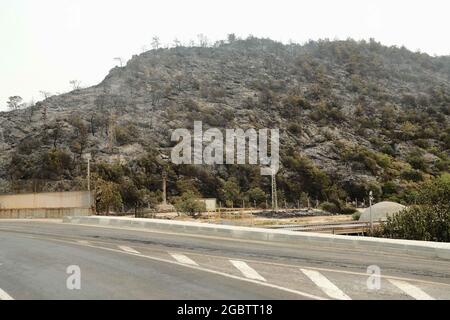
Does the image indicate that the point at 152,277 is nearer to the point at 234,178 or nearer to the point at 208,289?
the point at 208,289

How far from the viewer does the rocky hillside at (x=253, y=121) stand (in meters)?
83.6

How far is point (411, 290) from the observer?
840cm

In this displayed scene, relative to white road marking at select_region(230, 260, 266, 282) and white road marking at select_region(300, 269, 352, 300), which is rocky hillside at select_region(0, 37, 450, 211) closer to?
white road marking at select_region(230, 260, 266, 282)

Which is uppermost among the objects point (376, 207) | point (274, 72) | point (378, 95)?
point (274, 72)

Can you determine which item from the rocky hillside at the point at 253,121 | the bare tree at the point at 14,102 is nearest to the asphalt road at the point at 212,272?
the rocky hillside at the point at 253,121

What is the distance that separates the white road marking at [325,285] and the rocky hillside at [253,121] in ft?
140

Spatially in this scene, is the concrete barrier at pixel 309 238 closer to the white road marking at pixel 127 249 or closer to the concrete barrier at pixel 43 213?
the white road marking at pixel 127 249

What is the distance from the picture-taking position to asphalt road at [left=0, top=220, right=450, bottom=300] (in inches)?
315

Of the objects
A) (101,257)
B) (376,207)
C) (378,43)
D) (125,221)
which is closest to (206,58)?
(378,43)

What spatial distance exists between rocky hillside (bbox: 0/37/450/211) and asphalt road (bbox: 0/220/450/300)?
37.5 meters

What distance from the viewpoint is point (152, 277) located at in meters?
9.38

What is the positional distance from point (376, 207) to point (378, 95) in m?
96.1

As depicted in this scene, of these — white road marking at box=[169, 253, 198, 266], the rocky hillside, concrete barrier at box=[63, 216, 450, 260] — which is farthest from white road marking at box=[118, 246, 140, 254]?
the rocky hillside

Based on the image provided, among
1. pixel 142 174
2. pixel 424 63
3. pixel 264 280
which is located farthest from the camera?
pixel 424 63
